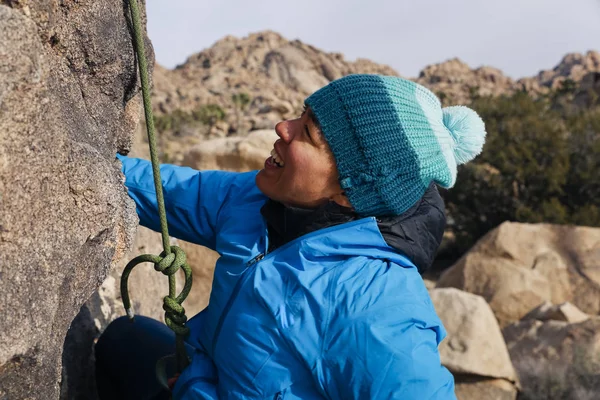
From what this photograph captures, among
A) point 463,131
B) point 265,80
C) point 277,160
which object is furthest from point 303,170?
point 265,80

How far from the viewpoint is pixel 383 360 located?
1449mm

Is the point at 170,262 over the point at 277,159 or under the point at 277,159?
under

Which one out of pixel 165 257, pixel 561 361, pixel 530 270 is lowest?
pixel 561 361

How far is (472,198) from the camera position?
1211cm

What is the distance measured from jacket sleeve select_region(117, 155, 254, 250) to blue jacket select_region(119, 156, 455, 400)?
12 cm

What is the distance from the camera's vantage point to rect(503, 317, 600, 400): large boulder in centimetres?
527

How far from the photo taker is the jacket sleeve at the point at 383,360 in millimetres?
1434

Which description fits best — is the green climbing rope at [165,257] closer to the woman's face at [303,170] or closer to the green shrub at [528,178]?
the woman's face at [303,170]

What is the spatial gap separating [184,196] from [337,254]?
593mm

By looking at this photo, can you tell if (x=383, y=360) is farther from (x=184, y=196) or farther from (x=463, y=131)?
(x=184, y=196)

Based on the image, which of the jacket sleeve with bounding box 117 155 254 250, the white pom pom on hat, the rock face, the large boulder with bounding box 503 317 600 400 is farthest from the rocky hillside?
the rock face

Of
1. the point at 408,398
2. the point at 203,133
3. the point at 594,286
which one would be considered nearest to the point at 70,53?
the point at 408,398

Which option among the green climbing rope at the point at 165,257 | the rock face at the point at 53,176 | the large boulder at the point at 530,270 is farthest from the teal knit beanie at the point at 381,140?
the large boulder at the point at 530,270

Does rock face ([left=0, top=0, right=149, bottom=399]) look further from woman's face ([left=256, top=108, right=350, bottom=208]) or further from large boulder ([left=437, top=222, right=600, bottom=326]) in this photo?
large boulder ([left=437, top=222, right=600, bottom=326])
